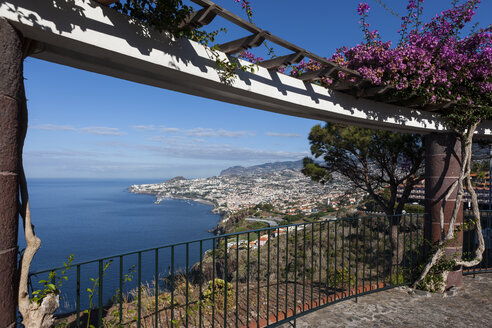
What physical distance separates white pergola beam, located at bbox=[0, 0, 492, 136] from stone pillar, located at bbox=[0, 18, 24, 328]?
139 millimetres

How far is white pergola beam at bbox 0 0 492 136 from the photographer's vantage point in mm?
1571

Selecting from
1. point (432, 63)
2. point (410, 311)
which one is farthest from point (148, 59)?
point (410, 311)

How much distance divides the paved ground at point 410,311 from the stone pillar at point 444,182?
1.39 ft

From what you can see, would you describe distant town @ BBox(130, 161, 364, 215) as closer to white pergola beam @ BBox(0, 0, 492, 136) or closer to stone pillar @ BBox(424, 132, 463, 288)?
stone pillar @ BBox(424, 132, 463, 288)

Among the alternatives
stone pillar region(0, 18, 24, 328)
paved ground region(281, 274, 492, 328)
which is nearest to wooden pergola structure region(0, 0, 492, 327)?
stone pillar region(0, 18, 24, 328)

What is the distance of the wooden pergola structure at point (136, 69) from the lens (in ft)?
4.75

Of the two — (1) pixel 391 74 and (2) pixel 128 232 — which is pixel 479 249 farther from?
(2) pixel 128 232

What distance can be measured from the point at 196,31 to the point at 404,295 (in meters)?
4.03

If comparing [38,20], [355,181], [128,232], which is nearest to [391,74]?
[38,20]

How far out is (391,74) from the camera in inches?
136

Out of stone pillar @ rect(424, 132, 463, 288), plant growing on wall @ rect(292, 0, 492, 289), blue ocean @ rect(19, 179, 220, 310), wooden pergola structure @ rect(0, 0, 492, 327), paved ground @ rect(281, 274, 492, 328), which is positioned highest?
plant growing on wall @ rect(292, 0, 492, 289)

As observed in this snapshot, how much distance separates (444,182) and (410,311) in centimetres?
187

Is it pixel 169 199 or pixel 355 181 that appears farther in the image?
pixel 169 199

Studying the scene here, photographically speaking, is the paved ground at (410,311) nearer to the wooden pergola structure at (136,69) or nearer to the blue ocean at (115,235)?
the wooden pergola structure at (136,69)
